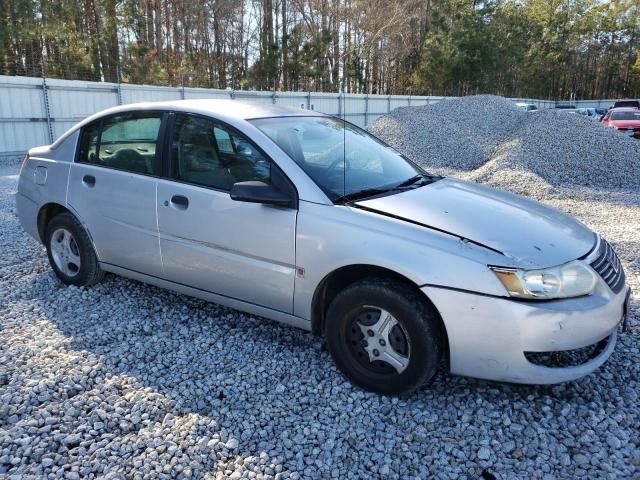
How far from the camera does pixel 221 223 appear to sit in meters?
3.52

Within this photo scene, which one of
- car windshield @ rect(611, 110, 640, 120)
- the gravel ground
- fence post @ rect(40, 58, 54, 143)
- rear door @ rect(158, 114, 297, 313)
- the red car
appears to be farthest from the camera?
car windshield @ rect(611, 110, 640, 120)

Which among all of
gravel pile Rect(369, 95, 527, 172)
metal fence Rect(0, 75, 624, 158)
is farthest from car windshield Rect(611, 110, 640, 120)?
metal fence Rect(0, 75, 624, 158)

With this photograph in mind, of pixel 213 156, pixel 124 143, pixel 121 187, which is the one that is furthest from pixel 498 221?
pixel 124 143

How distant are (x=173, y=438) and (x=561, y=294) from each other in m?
2.18

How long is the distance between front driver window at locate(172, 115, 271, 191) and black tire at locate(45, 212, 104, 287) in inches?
49.0

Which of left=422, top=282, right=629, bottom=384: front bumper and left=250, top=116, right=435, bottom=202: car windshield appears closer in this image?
left=422, top=282, right=629, bottom=384: front bumper

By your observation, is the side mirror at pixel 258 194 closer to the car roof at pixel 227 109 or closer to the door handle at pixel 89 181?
the car roof at pixel 227 109

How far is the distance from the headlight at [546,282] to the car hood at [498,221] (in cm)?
4

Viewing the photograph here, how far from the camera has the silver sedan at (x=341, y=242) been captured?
2750mm

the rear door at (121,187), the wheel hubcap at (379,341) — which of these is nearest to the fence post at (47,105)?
the rear door at (121,187)

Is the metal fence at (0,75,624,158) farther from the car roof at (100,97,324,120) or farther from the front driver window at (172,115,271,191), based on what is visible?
the front driver window at (172,115,271,191)

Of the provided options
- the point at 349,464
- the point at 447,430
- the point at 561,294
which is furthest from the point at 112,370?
the point at 561,294

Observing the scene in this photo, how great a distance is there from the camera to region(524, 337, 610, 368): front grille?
2.77m

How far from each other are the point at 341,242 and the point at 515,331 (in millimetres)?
1063
